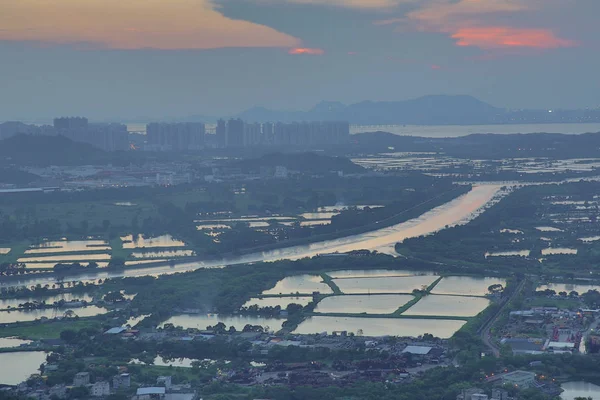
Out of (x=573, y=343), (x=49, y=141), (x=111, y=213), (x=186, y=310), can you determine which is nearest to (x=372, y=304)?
(x=186, y=310)

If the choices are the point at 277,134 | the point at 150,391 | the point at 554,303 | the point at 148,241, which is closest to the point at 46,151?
the point at 277,134

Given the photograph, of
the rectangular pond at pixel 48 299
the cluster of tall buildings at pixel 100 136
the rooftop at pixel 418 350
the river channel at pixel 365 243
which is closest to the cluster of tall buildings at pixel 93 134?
the cluster of tall buildings at pixel 100 136

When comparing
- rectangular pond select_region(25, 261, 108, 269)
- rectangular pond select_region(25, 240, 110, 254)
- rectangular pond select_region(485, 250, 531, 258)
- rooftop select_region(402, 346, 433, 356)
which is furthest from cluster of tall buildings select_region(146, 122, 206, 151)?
rooftop select_region(402, 346, 433, 356)

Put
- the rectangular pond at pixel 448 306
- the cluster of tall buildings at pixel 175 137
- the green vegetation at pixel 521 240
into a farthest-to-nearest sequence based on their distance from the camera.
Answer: the cluster of tall buildings at pixel 175 137 → the green vegetation at pixel 521 240 → the rectangular pond at pixel 448 306

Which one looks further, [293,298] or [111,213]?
[111,213]

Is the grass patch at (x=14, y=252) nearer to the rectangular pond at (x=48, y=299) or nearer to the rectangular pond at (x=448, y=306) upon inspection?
the rectangular pond at (x=48, y=299)

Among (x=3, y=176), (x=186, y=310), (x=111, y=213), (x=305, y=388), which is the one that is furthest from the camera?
(x=3, y=176)

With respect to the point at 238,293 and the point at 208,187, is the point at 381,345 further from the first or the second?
the point at 208,187
